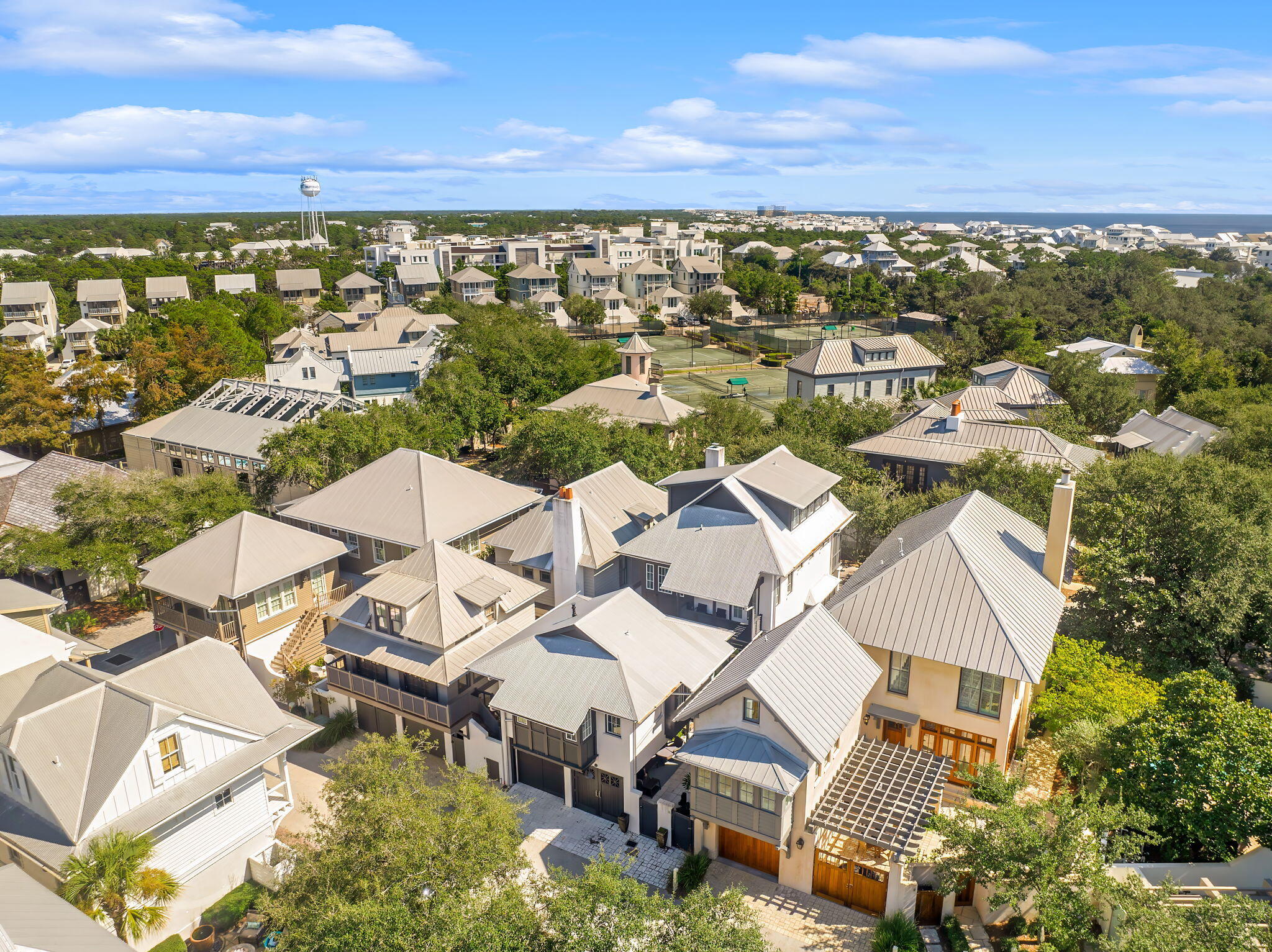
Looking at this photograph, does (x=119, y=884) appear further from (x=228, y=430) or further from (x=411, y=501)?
(x=228, y=430)

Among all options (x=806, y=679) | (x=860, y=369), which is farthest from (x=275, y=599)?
(x=860, y=369)

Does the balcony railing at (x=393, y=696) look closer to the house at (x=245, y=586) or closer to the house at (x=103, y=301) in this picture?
the house at (x=245, y=586)

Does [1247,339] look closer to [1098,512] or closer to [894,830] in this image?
[1098,512]

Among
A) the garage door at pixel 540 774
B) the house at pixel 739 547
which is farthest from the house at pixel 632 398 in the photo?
the garage door at pixel 540 774

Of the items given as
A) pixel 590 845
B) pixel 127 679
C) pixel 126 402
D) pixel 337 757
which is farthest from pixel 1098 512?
pixel 126 402

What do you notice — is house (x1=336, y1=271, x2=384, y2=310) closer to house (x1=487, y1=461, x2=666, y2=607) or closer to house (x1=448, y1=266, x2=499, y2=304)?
house (x1=448, y1=266, x2=499, y2=304)

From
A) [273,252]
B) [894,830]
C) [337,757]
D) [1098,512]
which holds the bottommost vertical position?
[337,757]
